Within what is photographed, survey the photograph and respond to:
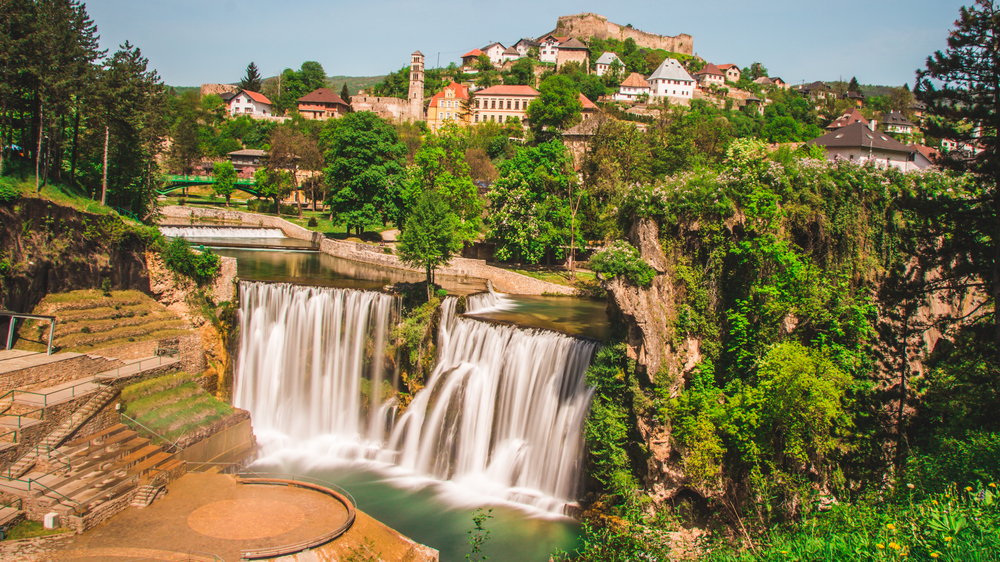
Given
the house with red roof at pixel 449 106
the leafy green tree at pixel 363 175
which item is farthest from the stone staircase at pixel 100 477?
the house with red roof at pixel 449 106

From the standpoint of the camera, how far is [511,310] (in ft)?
94.1

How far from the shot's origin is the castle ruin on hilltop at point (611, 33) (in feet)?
433

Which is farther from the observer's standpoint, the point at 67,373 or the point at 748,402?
the point at 67,373

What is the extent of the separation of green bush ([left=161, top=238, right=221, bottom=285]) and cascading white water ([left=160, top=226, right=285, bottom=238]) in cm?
2019

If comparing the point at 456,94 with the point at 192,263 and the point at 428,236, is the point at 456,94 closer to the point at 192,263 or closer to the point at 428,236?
the point at 428,236

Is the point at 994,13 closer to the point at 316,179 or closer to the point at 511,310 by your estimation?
the point at 511,310

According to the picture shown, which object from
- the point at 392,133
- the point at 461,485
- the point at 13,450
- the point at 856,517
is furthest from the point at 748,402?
the point at 392,133

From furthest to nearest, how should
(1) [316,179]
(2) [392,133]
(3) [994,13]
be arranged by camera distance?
(1) [316,179]
(2) [392,133]
(3) [994,13]

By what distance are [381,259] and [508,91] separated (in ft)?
217

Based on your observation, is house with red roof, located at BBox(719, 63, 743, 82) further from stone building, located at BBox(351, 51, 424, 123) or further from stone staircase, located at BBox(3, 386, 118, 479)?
stone staircase, located at BBox(3, 386, 118, 479)

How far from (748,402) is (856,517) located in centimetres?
422

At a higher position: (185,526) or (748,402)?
(748,402)

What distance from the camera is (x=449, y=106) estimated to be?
101750mm

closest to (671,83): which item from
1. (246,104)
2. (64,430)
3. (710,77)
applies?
(710,77)
